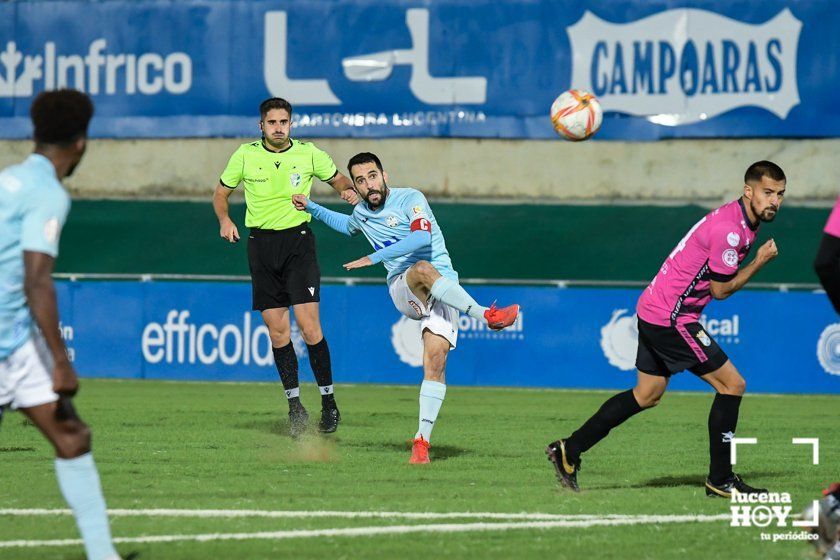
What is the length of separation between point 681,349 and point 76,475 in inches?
151

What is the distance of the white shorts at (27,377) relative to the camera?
5.43 metres

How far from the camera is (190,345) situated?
731 inches

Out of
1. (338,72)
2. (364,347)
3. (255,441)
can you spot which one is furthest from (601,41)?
(255,441)

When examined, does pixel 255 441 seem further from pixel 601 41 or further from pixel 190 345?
pixel 601 41

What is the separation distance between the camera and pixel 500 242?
23.8m

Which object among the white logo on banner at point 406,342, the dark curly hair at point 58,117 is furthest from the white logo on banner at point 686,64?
the dark curly hair at point 58,117

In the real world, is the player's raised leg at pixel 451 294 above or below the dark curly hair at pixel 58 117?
below

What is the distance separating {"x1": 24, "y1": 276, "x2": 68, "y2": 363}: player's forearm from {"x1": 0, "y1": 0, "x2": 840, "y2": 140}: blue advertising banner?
67.2ft

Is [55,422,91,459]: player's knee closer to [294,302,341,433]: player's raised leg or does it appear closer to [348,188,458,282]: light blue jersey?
[348,188,458,282]: light blue jersey

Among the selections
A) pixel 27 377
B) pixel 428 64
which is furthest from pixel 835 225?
pixel 428 64

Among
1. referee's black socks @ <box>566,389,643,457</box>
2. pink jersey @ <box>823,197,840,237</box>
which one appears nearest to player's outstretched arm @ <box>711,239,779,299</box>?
referee's black socks @ <box>566,389,643,457</box>

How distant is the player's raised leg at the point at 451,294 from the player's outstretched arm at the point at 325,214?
30.8 inches

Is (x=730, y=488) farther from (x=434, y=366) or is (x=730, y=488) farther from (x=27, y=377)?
(x=27, y=377)

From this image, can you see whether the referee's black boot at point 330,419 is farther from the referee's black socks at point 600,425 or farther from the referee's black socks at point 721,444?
the referee's black socks at point 721,444
